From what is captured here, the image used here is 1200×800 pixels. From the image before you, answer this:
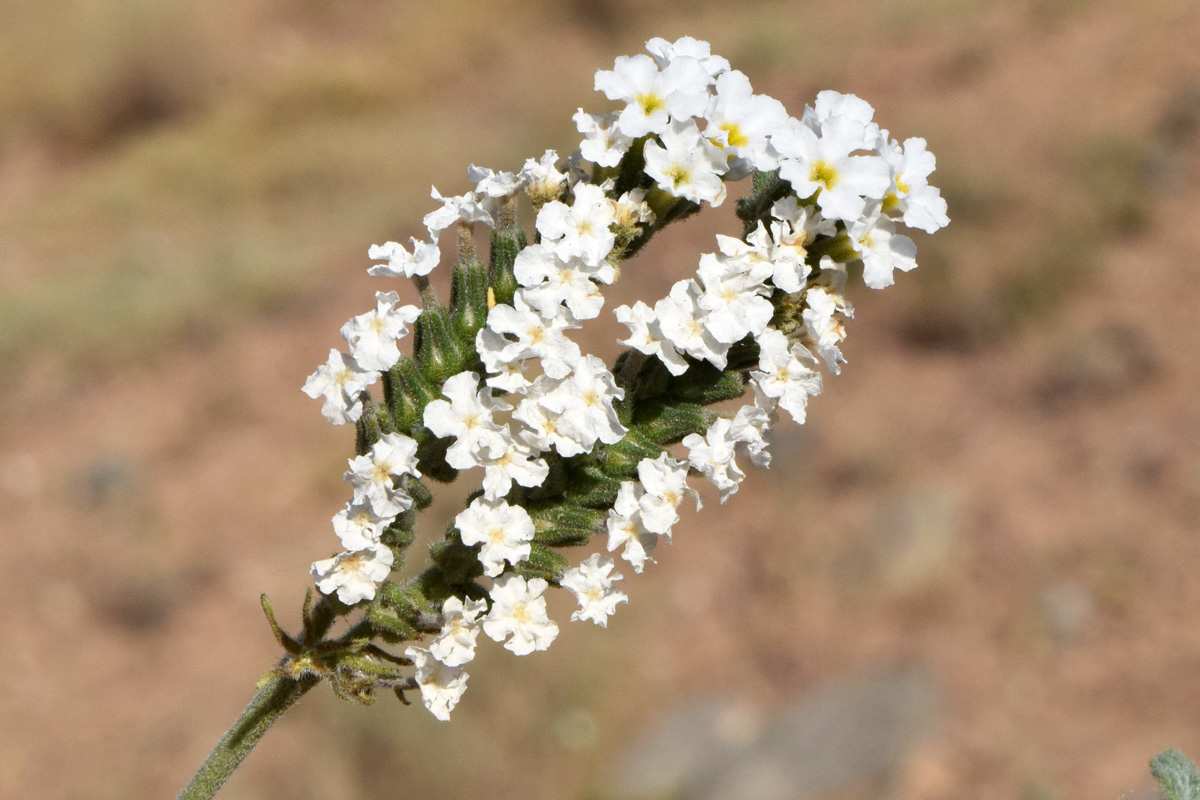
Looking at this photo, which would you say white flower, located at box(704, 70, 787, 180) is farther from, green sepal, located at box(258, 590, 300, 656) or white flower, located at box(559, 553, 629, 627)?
green sepal, located at box(258, 590, 300, 656)

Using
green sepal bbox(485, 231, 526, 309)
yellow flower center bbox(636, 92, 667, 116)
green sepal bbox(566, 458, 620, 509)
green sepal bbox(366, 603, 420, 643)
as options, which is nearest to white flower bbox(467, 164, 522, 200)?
green sepal bbox(485, 231, 526, 309)

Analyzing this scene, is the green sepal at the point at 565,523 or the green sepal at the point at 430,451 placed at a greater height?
the green sepal at the point at 430,451

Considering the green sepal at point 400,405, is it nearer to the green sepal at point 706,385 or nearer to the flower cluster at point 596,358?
the flower cluster at point 596,358

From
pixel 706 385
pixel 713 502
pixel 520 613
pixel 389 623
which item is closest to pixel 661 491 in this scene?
pixel 706 385

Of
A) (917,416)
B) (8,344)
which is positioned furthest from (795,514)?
(8,344)

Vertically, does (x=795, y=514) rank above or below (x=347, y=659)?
above

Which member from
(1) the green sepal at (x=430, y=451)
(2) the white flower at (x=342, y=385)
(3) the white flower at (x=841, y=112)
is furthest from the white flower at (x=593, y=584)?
(3) the white flower at (x=841, y=112)

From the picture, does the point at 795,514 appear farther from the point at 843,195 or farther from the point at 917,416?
the point at 843,195
